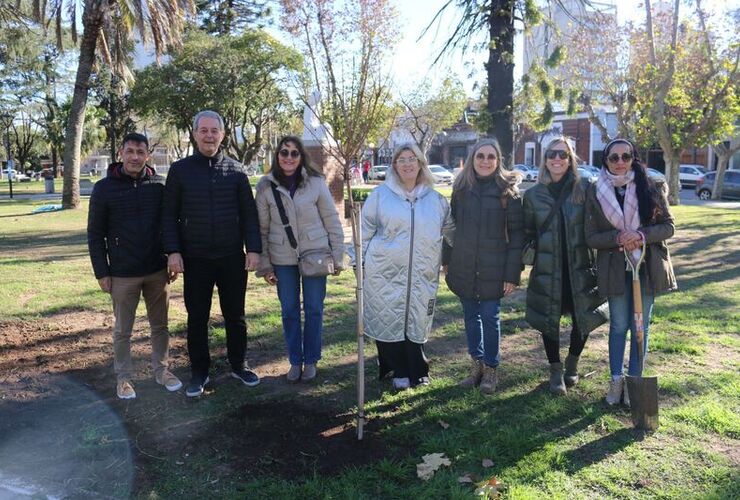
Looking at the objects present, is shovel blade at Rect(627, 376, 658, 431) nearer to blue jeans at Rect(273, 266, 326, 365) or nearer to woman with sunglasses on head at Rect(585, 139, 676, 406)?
woman with sunglasses on head at Rect(585, 139, 676, 406)

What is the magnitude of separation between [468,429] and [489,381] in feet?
2.18

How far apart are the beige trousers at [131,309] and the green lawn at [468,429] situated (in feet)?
1.18

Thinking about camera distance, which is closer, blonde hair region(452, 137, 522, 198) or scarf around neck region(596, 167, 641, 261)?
scarf around neck region(596, 167, 641, 261)

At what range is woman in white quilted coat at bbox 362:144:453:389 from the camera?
163 inches

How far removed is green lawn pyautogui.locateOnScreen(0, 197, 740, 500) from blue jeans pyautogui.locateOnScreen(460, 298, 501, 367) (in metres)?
0.28

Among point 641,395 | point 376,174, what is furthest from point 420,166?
point 376,174

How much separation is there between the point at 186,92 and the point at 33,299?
60.7 feet

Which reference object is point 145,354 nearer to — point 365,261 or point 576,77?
point 365,261

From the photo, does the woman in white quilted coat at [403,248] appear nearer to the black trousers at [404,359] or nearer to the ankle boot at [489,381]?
the black trousers at [404,359]

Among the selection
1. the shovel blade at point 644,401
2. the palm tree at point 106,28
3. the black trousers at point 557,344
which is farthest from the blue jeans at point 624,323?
the palm tree at point 106,28

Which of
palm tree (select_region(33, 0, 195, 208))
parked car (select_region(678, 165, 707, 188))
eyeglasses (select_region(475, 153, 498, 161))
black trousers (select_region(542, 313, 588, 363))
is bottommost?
black trousers (select_region(542, 313, 588, 363))

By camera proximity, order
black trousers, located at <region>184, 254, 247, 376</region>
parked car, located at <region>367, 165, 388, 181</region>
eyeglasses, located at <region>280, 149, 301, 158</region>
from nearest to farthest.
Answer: black trousers, located at <region>184, 254, 247, 376</region>
eyeglasses, located at <region>280, 149, 301, 158</region>
parked car, located at <region>367, 165, 388, 181</region>

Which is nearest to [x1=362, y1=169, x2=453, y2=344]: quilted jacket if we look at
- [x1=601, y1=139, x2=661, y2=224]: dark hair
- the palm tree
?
[x1=601, y1=139, x2=661, y2=224]: dark hair

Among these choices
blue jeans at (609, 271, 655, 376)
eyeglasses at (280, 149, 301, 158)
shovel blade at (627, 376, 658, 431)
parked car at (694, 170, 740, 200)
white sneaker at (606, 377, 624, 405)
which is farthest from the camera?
parked car at (694, 170, 740, 200)
